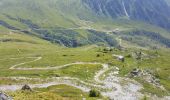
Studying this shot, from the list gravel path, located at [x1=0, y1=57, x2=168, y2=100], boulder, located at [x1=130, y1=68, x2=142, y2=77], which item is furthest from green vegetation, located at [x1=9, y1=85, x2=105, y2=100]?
boulder, located at [x1=130, y1=68, x2=142, y2=77]

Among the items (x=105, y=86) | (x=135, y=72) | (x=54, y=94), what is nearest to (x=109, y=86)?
(x=105, y=86)

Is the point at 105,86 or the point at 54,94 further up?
the point at 54,94

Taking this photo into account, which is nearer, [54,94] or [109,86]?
[54,94]

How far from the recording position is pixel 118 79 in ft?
463

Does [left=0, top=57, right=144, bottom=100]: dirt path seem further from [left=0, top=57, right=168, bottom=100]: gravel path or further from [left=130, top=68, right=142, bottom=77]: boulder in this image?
[left=130, top=68, right=142, bottom=77]: boulder

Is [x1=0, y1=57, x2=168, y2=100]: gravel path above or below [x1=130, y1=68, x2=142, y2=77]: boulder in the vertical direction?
below

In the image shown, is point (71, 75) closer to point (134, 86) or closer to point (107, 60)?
point (134, 86)

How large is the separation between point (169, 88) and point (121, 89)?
26.9 meters

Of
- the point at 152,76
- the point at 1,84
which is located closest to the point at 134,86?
the point at 152,76

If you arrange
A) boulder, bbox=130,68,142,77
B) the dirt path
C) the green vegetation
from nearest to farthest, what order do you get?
the green vegetation, the dirt path, boulder, bbox=130,68,142,77

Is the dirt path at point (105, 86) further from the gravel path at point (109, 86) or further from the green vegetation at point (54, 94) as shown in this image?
the green vegetation at point (54, 94)

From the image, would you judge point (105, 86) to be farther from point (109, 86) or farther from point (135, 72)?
point (135, 72)

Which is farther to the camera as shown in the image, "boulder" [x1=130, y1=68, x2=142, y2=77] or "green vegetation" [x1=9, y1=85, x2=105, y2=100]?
"boulder" [x1=130, y1=68, x2=142, y2=77]

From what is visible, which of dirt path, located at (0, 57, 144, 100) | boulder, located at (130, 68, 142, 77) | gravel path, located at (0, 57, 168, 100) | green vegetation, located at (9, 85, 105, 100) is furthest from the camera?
boulder, located at (130, 68, 142, 77)
